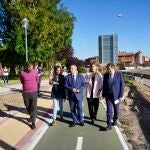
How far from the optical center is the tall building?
37.7 meters

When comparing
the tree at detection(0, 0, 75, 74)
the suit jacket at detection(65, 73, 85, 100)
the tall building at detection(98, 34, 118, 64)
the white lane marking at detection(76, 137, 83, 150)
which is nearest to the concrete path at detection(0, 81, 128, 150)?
the white lane marking at detection(76, 137, 83, 150)

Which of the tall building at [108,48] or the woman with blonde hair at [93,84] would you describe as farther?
the tall building at [108,48]

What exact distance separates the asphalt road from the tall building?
24411 mm

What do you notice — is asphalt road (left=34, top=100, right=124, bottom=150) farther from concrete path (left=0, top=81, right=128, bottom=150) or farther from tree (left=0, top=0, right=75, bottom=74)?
tree (left=0, top=0, right=75, bottom=74)

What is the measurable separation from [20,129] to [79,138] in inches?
87.9

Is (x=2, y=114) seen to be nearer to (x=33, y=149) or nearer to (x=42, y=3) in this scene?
(x=33, y=149)

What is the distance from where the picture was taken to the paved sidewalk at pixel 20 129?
1049 cm

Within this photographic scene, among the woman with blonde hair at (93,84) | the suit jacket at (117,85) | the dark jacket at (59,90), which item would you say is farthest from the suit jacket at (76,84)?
the suit jacket at (117,85)

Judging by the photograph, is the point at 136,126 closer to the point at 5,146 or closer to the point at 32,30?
the point at 5,146

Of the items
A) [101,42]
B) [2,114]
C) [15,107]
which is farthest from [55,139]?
[101,42]

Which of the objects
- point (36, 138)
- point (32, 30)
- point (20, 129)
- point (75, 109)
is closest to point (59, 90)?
point (75, 109)

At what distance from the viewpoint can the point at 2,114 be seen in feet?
53.4

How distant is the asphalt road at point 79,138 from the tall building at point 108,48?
24.4 meters

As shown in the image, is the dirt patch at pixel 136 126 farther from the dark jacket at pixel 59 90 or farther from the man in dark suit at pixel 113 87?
the dark jacket at pixel 59 90
